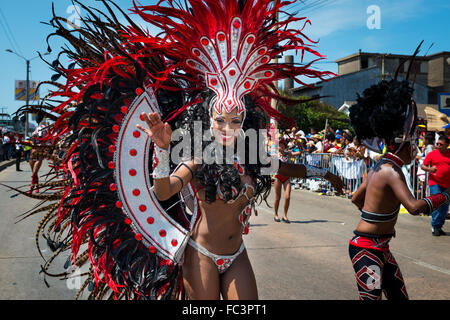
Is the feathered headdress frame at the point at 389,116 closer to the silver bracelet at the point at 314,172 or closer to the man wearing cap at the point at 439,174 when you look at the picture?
the silver bracelet at the point at 314,172

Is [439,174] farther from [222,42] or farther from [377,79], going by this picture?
[377,79]

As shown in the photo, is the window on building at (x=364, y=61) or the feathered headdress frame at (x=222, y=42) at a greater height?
the window on building at (x=364, y=61)

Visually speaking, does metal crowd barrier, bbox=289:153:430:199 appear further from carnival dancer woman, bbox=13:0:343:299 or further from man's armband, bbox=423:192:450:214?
carnival dancer woman, bbox=13:0:343:299

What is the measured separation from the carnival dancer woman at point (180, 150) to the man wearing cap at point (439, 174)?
6.01m

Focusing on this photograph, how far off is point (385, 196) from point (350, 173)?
10026mm

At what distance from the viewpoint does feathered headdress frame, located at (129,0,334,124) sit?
111 inches

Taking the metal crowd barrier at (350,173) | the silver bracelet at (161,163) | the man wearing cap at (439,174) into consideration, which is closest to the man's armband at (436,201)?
the silver bracelet at (161,163)

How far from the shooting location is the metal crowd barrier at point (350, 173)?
1049 centimetres

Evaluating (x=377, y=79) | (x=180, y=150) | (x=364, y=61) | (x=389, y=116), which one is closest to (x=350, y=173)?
(x=389, y=116)

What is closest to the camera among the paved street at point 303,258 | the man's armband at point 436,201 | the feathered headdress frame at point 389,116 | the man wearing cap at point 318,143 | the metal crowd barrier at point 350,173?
the man's armband at point 436,201

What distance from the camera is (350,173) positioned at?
1279cm

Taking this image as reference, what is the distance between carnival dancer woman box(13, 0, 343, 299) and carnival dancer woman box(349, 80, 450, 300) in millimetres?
675

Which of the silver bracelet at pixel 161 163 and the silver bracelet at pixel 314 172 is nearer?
the silver bracelet at pixel 161 163

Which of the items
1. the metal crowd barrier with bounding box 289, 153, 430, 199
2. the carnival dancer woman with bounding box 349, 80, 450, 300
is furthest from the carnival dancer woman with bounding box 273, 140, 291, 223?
the carnival dancer woman with bounding box 349, 80, 450, 300
